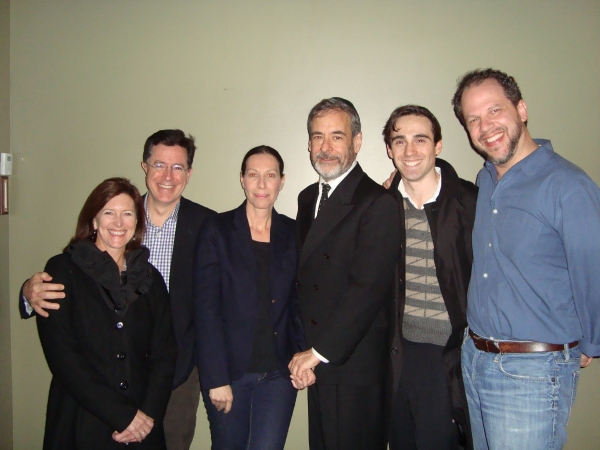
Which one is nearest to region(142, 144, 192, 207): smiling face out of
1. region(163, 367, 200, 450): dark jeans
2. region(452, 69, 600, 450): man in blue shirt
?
region(163, 367, 200, 450): dark jeans

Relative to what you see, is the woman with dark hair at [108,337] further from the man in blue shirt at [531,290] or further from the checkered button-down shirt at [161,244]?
the man in blue shirt at [531,290]

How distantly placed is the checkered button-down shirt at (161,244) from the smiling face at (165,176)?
14cm

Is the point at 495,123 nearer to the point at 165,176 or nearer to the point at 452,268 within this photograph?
the point at 452,268

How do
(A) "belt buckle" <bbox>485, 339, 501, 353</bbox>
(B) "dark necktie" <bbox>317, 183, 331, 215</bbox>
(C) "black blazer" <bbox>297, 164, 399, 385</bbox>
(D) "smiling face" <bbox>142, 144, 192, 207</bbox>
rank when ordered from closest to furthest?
(A) "belt buckle" <bbox>485, 339, 501, 353</bbox> < (C) "black blazer" <bbox>297, 164, 399, 385</bbox> < (B) "dark necktie" <bbox>317, 183, 331, 215</bbox> < (D) "smiling face" <bbox>142, 144, 192, 207</bbox>

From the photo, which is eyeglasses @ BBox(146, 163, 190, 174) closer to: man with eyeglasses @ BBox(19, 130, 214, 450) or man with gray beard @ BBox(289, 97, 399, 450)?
man with eyeglasses @ BBox(19, 130, 214, 450)

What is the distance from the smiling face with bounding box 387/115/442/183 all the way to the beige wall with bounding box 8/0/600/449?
2.39 ft

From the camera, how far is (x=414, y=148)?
6.29 feet

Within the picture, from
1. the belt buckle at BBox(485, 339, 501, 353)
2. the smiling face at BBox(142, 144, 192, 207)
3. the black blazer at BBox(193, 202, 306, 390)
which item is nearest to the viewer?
the belt buckle at BBox(485, 339, 501, 353)

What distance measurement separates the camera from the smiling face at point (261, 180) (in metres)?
1.96

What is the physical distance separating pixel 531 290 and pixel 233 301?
1335mm

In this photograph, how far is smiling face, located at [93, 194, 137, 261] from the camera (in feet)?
5.90

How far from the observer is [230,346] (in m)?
1.87

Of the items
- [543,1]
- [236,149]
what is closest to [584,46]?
[543,1]

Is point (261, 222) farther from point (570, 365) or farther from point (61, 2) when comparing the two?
point (61, 2)
